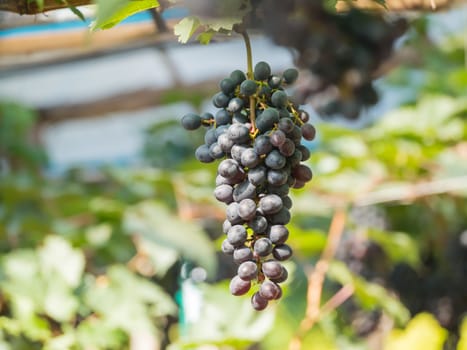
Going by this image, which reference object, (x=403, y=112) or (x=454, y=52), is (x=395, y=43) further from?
(x=454, y=52)

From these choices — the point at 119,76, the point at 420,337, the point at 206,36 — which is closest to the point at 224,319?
the point at 420,337

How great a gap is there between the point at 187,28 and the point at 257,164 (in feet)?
0.43

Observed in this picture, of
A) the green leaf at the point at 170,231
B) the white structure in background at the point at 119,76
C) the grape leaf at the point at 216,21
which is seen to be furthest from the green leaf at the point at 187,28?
the white structure in background at the point at 119,76

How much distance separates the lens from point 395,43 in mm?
2240

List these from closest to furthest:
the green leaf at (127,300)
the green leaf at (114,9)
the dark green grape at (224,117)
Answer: the green leaf at (114,9)
the dark green grape at (224,117)
the green leaf at (127,300)

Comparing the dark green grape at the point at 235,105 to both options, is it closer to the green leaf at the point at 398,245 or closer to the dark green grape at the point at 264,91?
the dark green grape at the point at 264,91

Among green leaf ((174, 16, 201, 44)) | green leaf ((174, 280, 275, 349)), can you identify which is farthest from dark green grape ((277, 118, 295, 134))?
green leaf ((174, 280, 275, 349))

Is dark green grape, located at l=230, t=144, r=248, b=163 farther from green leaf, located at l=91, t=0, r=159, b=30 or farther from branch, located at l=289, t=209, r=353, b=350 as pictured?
branch, located at l=289, t=209, r=353, b=350

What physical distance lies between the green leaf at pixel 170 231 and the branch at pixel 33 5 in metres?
1.04

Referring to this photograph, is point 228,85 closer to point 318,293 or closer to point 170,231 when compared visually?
point 318,293

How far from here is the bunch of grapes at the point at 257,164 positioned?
666 mm

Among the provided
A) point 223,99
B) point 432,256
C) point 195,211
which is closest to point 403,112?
point 432,256

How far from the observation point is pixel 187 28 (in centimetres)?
63

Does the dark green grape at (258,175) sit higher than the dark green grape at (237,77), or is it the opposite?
the dark green grape at (237,77)
